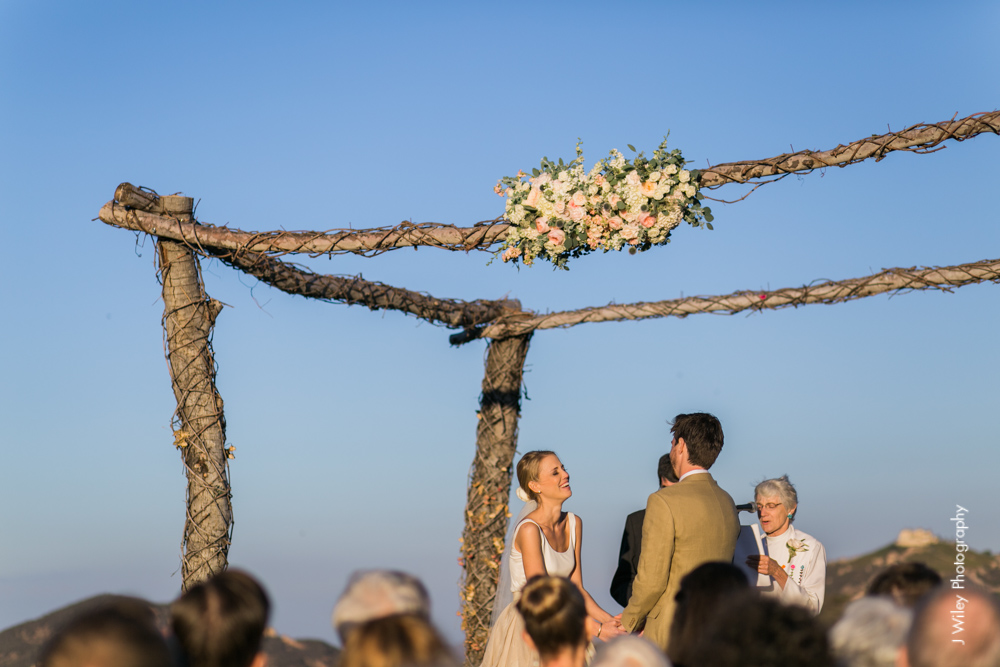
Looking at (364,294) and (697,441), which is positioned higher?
(364,294)

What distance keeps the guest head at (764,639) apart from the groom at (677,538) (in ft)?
6.87

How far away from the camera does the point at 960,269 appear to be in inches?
204

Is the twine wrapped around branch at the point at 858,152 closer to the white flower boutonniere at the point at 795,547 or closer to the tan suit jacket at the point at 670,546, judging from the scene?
the tan suit jacket at the point at 670,546

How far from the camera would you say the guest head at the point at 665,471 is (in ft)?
18.5

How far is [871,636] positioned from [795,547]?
10.0 feet

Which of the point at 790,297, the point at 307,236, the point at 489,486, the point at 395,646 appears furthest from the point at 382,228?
the point at 489,486

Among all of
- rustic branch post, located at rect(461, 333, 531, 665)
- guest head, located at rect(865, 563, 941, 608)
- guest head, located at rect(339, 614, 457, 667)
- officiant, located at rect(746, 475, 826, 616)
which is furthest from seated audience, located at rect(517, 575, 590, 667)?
rustic branch post, located at rect(461, 333, 531, 665)

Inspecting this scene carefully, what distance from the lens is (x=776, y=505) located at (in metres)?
5.30

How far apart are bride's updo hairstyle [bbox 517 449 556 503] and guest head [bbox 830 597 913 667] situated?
2.80 meters

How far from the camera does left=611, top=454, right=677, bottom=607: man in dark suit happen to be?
5500 millimetres

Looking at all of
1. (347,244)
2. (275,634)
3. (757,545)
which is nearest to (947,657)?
(757,545)

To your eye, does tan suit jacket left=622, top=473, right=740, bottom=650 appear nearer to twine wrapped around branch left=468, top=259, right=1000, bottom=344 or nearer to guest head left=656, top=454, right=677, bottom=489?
guest head left=656, top=454, right=677, bottom=489

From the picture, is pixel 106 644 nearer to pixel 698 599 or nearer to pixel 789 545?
pixel 698 599

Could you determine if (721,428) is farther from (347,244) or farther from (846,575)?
(846,575)
